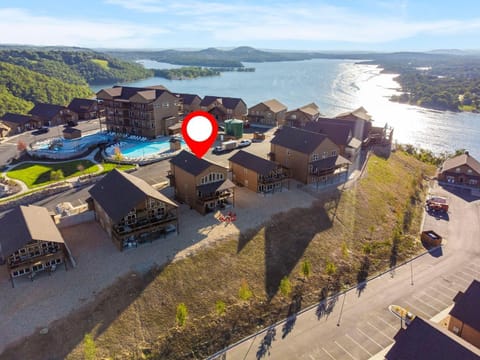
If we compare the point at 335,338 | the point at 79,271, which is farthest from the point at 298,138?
the point at 79,271

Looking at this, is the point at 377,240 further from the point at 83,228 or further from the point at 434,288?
the point at 83,228

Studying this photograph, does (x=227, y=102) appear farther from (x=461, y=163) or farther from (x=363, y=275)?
(x=363, y=275)

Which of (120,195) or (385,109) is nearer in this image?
(120,195)

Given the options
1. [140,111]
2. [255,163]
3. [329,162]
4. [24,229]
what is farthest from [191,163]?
[140,111]

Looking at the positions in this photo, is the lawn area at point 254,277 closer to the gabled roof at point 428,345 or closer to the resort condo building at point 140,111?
the gabled roof at point 428,345

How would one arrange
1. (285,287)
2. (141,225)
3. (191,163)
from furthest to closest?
(191,163) < (141,225) < (285,287)

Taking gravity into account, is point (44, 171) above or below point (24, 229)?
below

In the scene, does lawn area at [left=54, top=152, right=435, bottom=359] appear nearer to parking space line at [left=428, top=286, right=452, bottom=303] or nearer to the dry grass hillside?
the dry grass hillside
